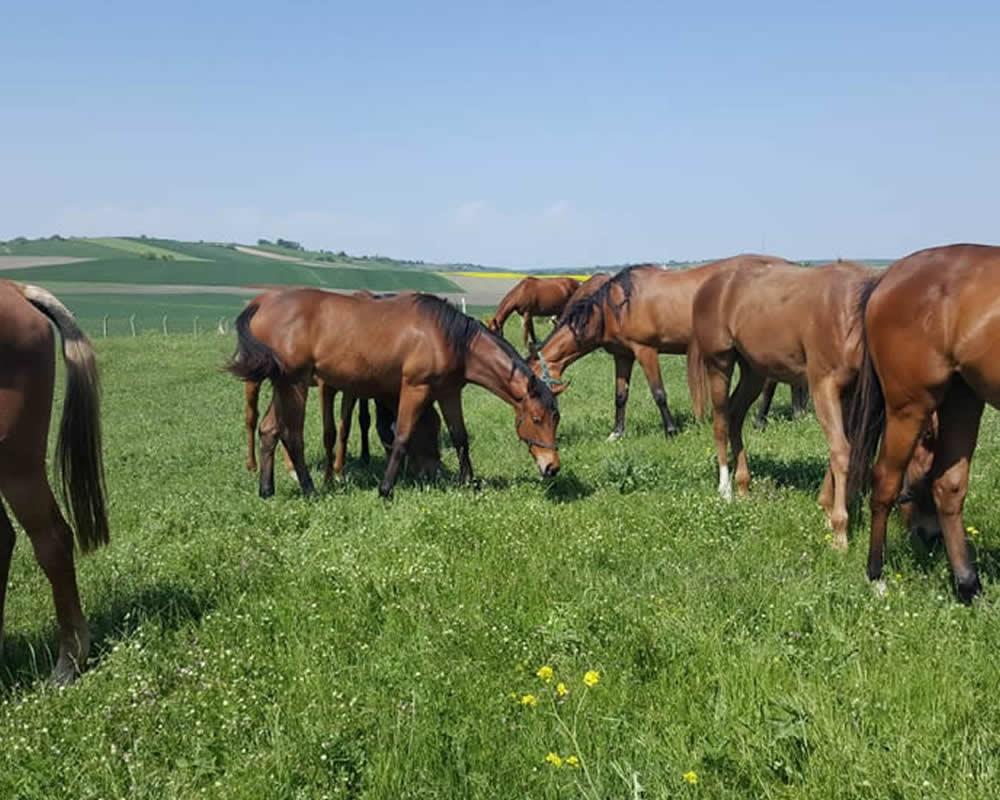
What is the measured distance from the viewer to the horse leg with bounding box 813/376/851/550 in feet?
21.1

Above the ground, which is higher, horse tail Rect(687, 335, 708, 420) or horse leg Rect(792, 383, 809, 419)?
horse tail Rect(687, 335, 708, 420)

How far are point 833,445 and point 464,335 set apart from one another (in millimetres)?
3858

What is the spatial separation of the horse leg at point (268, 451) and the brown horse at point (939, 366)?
661 centimetres

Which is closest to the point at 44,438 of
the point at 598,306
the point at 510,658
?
the point at 510,658

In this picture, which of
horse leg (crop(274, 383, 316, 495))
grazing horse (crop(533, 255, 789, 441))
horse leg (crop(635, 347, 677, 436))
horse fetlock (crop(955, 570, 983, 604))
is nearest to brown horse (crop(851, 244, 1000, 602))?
horse fetlock (crop(955, 570, 983, 604))

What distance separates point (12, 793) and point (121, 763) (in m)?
0.42

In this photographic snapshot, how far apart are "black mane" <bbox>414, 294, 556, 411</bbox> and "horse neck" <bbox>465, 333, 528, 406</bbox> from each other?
0.10ft

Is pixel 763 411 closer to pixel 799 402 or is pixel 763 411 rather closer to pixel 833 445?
pixel 799 402

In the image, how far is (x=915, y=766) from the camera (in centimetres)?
304

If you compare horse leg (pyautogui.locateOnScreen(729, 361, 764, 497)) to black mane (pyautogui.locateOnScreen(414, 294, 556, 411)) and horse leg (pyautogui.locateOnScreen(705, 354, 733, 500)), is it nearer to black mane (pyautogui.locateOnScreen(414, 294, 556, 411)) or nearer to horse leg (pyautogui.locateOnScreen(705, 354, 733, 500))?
horse leg (pyautogui.locateOnScreen(705, 354, 733, 500))

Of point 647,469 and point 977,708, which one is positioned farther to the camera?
point 647,469

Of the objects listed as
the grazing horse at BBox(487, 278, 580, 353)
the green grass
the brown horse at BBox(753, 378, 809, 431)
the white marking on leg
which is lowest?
the white marking on leg

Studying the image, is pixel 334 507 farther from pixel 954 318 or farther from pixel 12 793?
pixel 954 318

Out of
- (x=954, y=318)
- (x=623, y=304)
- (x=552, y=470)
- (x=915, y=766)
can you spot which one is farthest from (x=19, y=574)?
(x=623, y=304)
